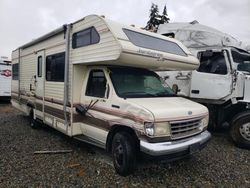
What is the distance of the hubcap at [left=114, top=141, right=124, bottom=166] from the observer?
15.6 feet

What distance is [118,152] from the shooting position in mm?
4840

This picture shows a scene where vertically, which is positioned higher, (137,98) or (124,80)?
(124,80)

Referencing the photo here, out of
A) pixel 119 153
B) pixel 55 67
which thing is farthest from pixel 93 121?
pixel 55 67

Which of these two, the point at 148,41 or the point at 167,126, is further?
the point at 148,41

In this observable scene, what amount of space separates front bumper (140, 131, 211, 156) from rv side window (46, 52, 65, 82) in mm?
3237

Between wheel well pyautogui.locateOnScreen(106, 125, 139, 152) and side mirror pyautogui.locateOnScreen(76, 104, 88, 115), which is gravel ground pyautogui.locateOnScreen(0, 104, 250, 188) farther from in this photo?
side mirror pyautogui.locateOnScreen(76, 104, 88, 115)

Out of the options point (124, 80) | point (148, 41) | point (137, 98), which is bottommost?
point (137, 98)

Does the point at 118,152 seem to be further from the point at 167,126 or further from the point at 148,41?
the point at 148,41

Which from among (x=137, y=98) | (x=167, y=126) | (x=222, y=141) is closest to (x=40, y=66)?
(x=137, y=98)

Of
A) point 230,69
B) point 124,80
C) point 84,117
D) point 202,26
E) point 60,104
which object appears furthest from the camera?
point 202,26

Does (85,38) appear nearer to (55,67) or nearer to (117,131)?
(55,67)

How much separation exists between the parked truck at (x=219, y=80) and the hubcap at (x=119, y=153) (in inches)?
148

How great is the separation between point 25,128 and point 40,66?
7.48 feet

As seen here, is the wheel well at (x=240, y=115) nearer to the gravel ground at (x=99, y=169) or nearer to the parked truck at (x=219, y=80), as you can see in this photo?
the parked truck at (x=219, y=80)
